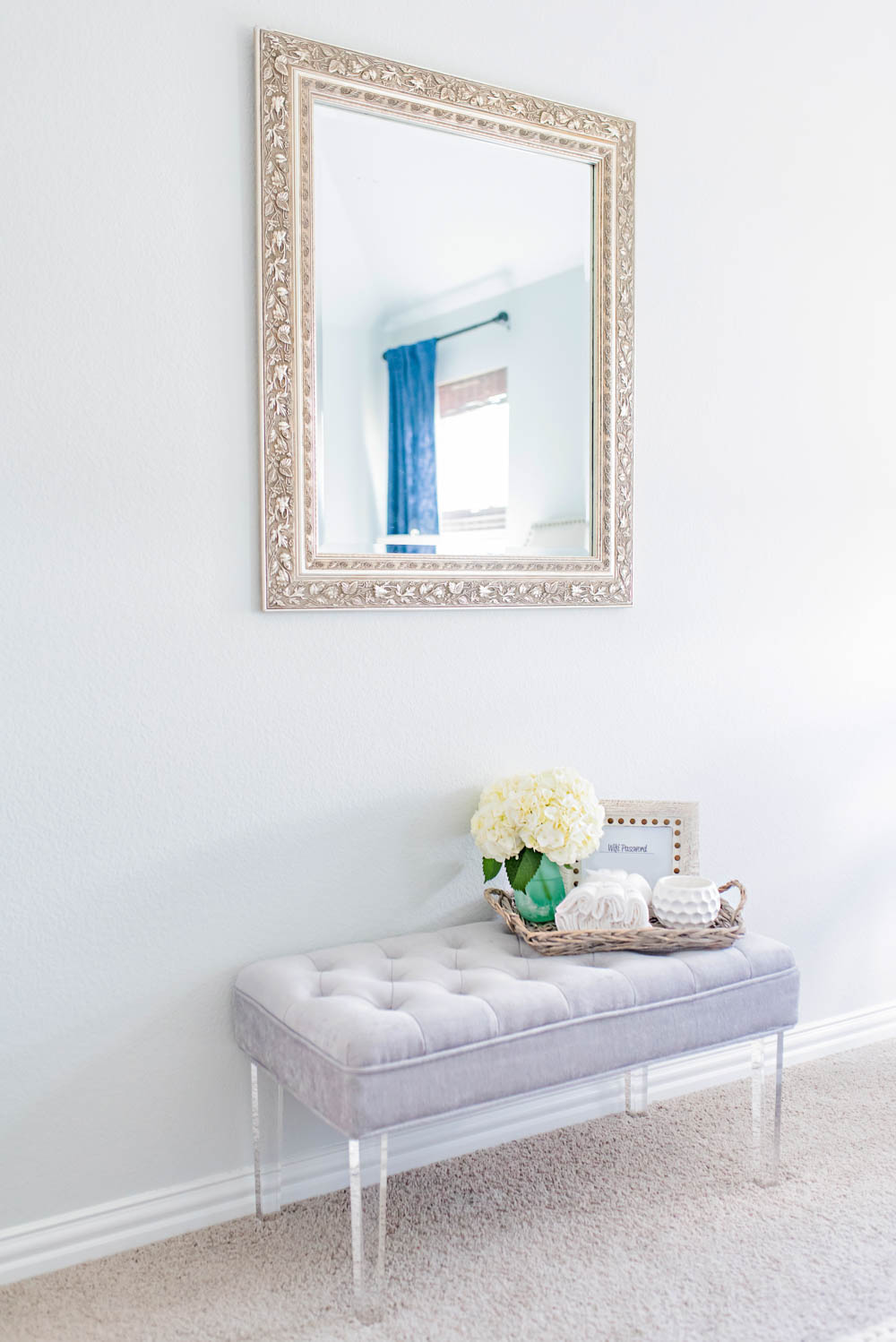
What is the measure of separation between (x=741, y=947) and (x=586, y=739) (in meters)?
0.56

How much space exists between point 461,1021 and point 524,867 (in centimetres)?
45

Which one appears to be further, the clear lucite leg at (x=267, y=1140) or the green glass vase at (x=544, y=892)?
the green glass vase at (x=544, y=892)

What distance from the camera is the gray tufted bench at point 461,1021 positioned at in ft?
5.65

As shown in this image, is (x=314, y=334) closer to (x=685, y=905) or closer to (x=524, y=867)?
(x=524, y=867)

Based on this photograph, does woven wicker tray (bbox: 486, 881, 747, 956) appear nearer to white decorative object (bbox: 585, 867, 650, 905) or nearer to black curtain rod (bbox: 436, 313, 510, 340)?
white decorative object (bbox: 585, 867, 650, 905)

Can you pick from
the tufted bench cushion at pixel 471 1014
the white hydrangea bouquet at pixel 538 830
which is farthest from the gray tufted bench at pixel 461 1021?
the white hydrangea bouquet at pixel 538 830

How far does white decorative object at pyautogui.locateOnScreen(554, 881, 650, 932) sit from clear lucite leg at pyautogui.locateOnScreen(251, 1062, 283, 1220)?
602 millimetres

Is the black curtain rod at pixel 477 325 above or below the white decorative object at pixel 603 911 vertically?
above

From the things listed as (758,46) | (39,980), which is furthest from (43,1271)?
(758,46)

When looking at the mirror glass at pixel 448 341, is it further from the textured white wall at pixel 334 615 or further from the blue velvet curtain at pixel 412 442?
the textured white wall at pixel 334 615

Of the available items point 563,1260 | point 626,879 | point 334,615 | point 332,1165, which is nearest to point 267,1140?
point 332,1165

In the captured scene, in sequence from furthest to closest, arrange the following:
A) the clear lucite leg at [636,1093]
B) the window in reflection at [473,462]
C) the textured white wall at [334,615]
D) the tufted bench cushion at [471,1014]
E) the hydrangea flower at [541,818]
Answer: the clear lucite leg at [636,1093] → the window in reflection at [473,462] → the hydrangea flower at [541,818] → the textured white wall at [334,615] → the tufted bench cushion at [471,1014]

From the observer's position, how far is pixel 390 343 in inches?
84.9

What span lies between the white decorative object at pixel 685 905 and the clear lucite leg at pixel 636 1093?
55 cm
